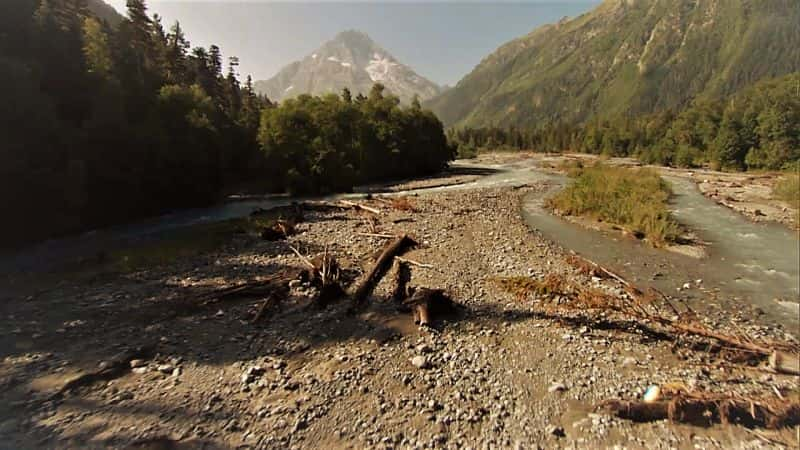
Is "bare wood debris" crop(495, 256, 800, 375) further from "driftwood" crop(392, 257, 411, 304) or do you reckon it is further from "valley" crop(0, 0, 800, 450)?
"driftwood" crop(392, 257, 411, 304)

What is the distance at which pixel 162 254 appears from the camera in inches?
556

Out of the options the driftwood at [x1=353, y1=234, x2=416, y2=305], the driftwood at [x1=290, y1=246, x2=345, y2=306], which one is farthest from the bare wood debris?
the driftwood at [x1=290, y1=246, x2=345, y2=306]

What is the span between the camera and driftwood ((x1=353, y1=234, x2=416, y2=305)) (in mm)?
9471

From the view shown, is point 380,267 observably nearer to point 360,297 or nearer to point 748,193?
point 360,297

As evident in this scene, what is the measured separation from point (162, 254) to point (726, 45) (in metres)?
245

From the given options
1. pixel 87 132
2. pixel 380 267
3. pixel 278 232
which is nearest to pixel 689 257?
pixel 380 267

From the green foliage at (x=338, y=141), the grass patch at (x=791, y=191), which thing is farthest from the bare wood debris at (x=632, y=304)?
the green foliage at (x=338, y=141)

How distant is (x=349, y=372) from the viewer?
6.41m

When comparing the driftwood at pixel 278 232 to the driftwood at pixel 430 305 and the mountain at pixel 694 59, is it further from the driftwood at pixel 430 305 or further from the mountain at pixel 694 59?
the mountain at pixel 694 59

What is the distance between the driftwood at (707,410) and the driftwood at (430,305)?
3.86 m

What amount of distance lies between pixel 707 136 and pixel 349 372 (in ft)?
89.2

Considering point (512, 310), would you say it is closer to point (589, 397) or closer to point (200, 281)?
point (589, 397)

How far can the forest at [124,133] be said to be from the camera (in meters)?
Answer: 15.6

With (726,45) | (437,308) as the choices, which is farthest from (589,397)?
(726,45)
